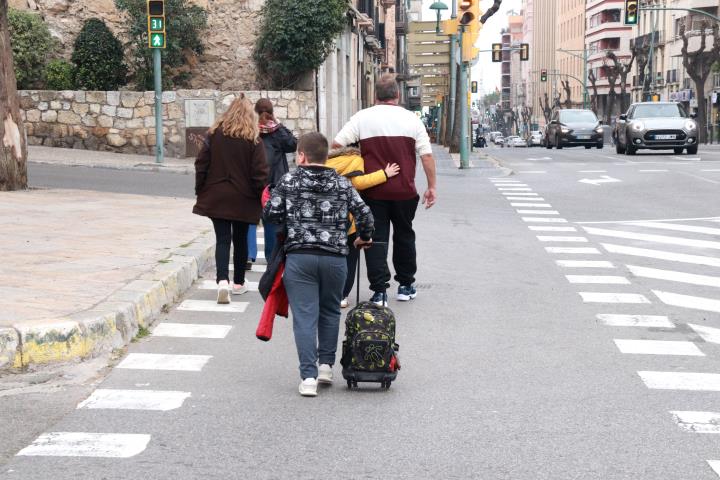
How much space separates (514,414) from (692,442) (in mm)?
899

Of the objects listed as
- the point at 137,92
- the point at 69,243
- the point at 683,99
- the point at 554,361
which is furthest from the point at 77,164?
the point at 683,99

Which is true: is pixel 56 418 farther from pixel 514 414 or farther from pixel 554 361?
pixel 554 361

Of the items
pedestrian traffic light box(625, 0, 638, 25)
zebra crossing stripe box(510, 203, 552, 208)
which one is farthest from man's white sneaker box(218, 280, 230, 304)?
pedestrian traffic light box(625, 0, 638, 25)

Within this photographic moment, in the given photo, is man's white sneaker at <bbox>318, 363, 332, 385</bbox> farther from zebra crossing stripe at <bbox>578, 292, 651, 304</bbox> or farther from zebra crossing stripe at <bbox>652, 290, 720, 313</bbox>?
zebra crossing stripe at <bbox>652, 290, 720, 313</bbox>

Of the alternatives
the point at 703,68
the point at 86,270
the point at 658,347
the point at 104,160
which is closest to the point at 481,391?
the point at 658,347

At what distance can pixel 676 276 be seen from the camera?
10891 mm

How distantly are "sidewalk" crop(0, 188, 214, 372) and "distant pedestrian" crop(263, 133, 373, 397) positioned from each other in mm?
1509

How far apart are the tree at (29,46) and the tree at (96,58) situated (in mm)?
806

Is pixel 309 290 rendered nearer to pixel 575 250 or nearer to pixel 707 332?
pixel 707 332

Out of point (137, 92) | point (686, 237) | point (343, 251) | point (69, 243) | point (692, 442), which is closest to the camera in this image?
point (692, 442)

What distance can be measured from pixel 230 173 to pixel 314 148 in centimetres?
320

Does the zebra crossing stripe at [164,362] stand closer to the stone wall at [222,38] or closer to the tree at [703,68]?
the stone wall at [222,38]

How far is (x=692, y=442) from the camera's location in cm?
532

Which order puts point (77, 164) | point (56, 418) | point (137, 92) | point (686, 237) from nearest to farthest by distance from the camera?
point (56, 418), point (686, 237), point (77, 164), point (137, 92)
